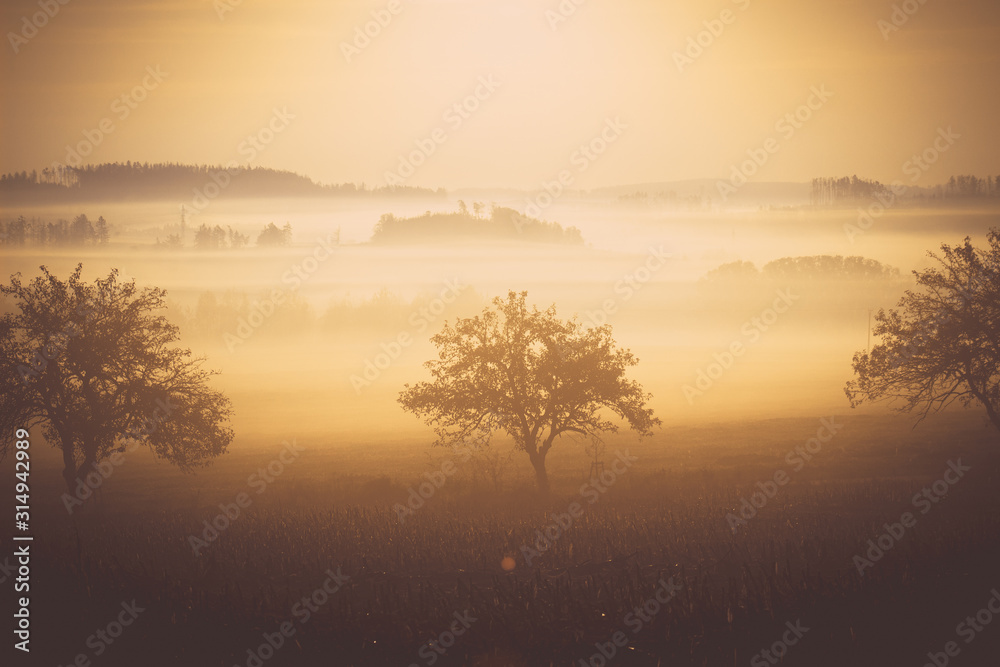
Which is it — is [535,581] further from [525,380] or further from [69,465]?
[69,465]

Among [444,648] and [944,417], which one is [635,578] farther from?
[944,417]

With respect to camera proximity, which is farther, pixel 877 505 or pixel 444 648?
pixel 877 505

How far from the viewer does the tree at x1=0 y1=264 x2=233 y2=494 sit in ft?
135

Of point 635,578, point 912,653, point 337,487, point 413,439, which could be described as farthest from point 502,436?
point 912,653

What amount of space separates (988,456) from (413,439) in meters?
50.4

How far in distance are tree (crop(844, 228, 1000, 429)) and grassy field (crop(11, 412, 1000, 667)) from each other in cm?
795

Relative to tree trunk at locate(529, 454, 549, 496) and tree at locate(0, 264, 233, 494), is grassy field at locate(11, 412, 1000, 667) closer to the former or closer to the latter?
tree trunk at locate(529, 454, 549, 496)

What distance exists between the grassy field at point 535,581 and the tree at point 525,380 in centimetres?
524

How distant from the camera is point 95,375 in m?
42.1

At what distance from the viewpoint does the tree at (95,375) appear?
41.2 m

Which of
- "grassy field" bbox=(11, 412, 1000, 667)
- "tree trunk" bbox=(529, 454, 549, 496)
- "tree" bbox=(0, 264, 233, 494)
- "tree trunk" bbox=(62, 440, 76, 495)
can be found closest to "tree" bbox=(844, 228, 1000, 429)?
"grassy field" bbox=(11, 412, 1000, 667)

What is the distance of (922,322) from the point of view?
4581 centimetres

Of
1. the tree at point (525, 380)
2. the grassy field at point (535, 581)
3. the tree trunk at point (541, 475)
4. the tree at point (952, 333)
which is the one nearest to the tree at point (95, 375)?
the grassy field at point (535, 581)

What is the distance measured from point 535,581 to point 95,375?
33497 mm
